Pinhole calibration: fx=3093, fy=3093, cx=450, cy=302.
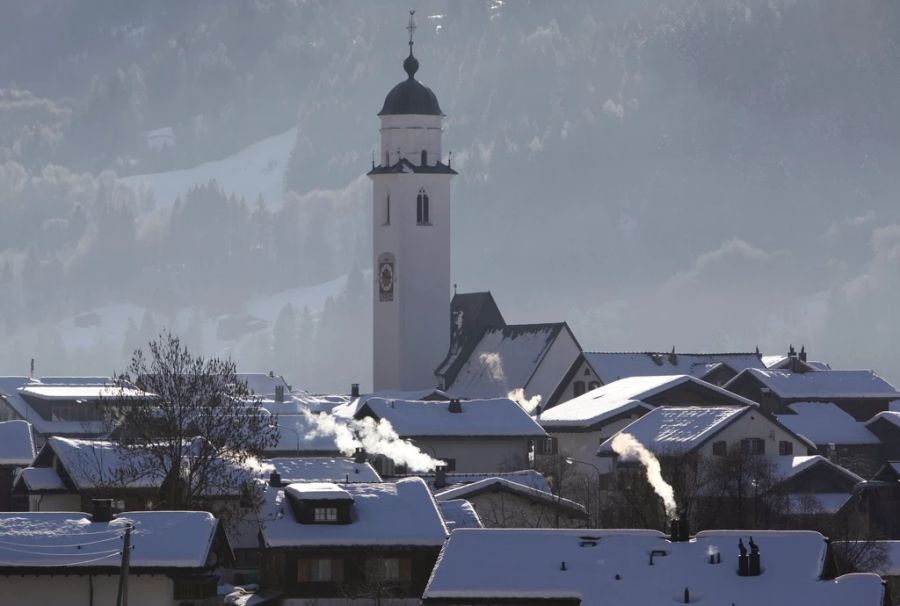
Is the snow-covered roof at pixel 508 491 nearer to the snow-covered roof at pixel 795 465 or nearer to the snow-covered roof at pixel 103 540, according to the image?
the snow-covered roof at pixel 795 465

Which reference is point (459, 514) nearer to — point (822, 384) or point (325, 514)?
point (325, 514)

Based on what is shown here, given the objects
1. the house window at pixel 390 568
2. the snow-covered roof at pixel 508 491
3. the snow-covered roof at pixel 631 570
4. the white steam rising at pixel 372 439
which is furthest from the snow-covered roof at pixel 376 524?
the white steam rising at pixel 372 439

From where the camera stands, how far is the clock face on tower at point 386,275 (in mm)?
166000

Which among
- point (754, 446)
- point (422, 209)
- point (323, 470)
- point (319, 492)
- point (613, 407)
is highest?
point (422, 209)

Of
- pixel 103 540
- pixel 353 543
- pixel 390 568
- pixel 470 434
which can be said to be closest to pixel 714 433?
pixel 470 434

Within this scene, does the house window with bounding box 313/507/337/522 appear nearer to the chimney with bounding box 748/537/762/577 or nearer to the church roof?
the chimney with bounding box 748/537/762/577

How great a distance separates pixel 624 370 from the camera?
143 m

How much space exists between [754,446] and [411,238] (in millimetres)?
57603

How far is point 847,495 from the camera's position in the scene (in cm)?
10381

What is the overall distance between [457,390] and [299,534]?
7726 centimetres

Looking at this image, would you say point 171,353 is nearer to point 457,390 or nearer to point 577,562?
point 577,562

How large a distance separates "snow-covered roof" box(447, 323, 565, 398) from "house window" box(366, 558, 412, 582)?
7106cm

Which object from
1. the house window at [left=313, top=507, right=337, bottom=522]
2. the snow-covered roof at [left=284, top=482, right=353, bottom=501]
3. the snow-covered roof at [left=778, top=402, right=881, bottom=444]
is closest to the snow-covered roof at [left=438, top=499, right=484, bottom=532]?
the snow-covered roof at [left=284, top=482, right=353, bottom=501]

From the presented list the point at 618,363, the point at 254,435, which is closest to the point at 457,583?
the point at 254,435
